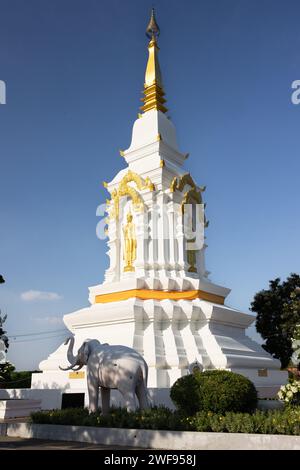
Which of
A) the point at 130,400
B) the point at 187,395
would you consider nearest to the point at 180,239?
the point at 187,395

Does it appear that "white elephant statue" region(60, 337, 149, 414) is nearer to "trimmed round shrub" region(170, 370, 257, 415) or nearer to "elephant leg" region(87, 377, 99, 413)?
"elephant leg" region(87, 377, 99, 413)

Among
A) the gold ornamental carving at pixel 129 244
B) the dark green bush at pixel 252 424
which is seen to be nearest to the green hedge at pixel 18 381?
the gold ornamental carving at pixel 129 244

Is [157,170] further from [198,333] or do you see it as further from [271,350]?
[271,350]

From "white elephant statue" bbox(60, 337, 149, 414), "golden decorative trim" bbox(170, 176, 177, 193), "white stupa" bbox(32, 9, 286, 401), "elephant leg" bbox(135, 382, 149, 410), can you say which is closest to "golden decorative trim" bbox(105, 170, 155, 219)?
"white stupa" bbox(32, 9, 286, 401)

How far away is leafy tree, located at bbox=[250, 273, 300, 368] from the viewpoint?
31.9 m

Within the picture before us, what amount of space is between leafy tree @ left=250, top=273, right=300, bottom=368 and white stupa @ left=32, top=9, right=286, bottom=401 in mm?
9880

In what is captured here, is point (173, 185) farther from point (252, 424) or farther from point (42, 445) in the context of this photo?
point (42, 445)

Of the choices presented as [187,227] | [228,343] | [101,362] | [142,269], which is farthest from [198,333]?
[101,362]

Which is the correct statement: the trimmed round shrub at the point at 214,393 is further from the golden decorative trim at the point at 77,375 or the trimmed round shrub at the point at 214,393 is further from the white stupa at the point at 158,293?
the golden decorative trim at the point at 77,375

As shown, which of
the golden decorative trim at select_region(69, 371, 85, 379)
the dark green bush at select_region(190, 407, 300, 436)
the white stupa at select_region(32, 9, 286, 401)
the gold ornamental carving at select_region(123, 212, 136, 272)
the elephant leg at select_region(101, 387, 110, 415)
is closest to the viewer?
the dark green bush at select_region(190, 407, 300, 436)

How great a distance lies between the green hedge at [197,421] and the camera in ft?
31.6

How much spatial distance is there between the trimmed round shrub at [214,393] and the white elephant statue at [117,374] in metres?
1.07

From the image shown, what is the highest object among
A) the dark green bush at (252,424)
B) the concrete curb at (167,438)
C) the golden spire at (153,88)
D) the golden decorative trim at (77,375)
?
the golden spire at (153,88)

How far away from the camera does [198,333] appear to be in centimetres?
2025
